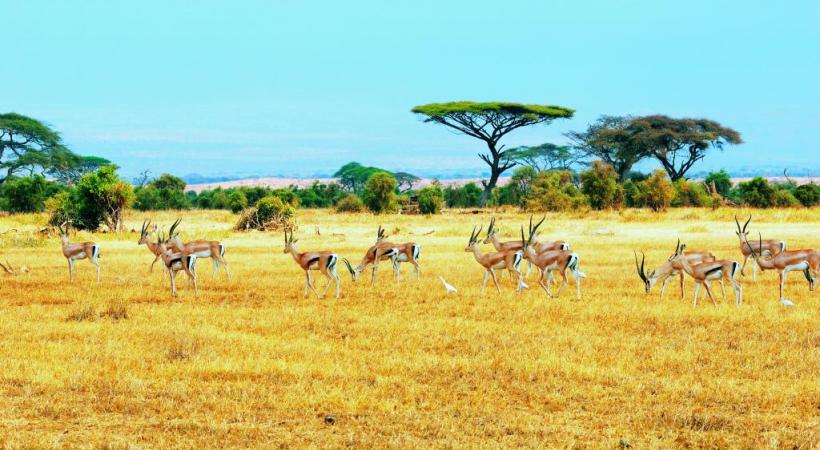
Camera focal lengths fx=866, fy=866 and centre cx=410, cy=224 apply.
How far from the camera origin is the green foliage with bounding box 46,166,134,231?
2995 cm

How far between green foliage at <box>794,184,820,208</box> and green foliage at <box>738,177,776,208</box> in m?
3.00

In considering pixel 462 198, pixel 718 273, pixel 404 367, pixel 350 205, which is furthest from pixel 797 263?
pixel 462 198

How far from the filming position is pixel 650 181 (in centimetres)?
4419

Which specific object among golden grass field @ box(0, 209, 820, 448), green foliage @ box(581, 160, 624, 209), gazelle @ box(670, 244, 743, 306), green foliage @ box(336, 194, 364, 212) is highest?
green foliage @ box(581, 160, 624, 209)

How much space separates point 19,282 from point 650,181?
34633mm

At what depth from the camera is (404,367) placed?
8430 mm

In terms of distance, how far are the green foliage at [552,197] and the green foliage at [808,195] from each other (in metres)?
13.0

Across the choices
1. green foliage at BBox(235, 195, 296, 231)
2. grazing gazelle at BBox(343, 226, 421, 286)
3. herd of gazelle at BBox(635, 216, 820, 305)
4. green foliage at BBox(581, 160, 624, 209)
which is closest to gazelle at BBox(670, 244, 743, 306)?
herd of gazelle at BBox(635, 216, 820, 305)

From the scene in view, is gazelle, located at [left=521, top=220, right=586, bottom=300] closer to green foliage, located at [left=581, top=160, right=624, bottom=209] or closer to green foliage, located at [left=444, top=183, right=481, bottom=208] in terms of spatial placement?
green foliage, located at [left=581, top=160, right=624, bottom=209]

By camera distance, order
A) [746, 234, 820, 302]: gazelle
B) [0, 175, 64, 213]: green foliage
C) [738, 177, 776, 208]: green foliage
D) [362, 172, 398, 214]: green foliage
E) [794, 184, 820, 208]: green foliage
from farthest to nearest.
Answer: [794, 184, 820, 208]: green foliage → [362, 172, 398, 214]: green foliage → [738, 177, 776, 208]: green foliage → [0, 175, 64, 213]: green foliage → [746, 234, 820, 302]: gazelle

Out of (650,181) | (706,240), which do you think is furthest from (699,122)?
(706,240)

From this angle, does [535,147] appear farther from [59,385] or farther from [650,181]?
[59,385]

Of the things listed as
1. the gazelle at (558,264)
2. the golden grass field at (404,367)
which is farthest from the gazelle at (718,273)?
the gazelle at (558,264)

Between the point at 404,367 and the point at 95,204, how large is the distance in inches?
963
